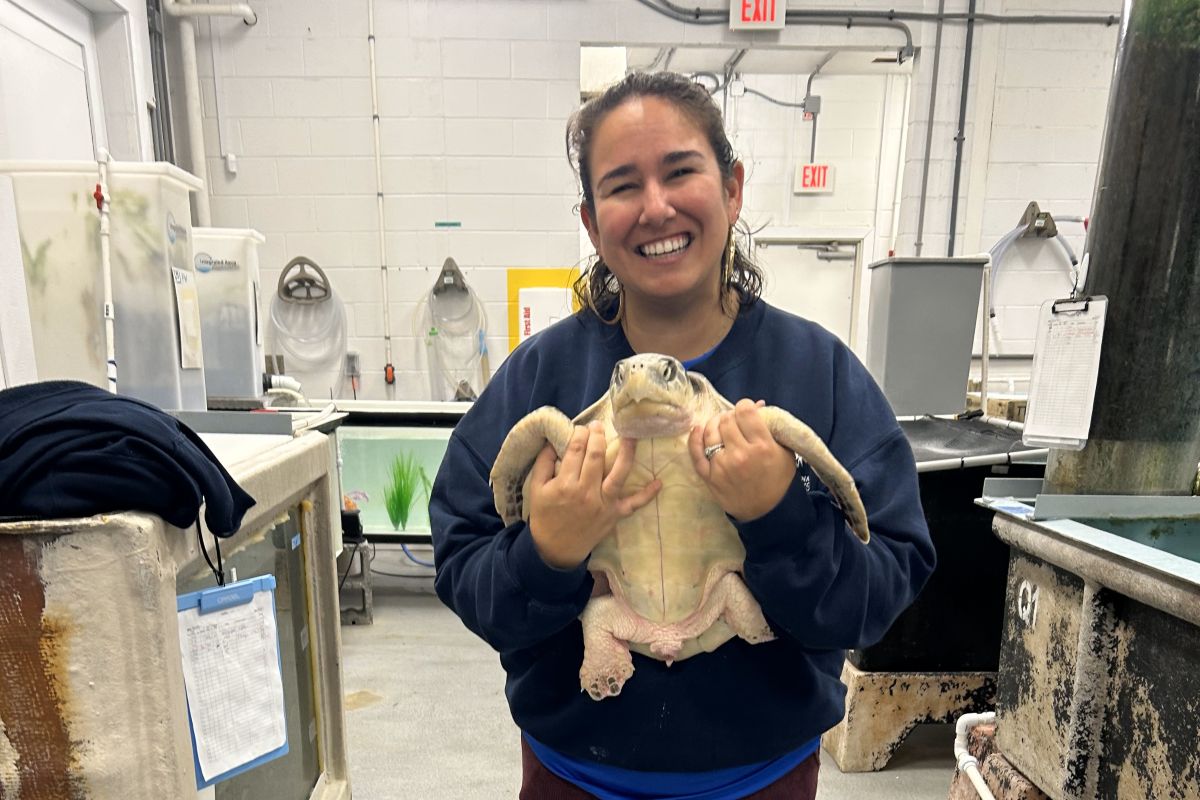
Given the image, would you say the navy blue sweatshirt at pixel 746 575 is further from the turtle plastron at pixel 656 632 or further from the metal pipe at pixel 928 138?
the metal pipe at pixel 928 138

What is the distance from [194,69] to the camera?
12.1 feet

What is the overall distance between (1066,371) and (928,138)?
324cm

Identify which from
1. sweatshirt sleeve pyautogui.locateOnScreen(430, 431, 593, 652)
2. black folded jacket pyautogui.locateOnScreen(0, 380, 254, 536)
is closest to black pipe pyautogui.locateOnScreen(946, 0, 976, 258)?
sweatshirt sleeve pyautogui.locateOnScreen(430, 431, 593, 652)

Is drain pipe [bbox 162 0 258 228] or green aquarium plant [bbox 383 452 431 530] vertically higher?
drain pipe [bbox 162 0 258 228]

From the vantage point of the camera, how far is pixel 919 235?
13.5 feet

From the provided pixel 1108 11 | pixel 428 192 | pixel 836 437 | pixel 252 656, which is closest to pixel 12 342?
pixel 252 656

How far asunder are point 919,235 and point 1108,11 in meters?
1.67

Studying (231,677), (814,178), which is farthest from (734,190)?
(814,178)

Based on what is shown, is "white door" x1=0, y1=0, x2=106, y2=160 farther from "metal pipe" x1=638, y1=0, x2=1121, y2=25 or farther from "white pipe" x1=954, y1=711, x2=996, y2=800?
"white pipe" x1=954, y1=711, x2=996, y2=800

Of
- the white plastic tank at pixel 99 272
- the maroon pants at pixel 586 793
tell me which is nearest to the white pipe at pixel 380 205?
the white plastic tank at pixel 99 272

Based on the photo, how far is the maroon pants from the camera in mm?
933

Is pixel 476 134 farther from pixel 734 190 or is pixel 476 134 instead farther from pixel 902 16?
pixel 734 190

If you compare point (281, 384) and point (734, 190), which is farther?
point (281, 384)

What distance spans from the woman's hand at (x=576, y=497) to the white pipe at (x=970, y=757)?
1.32m
